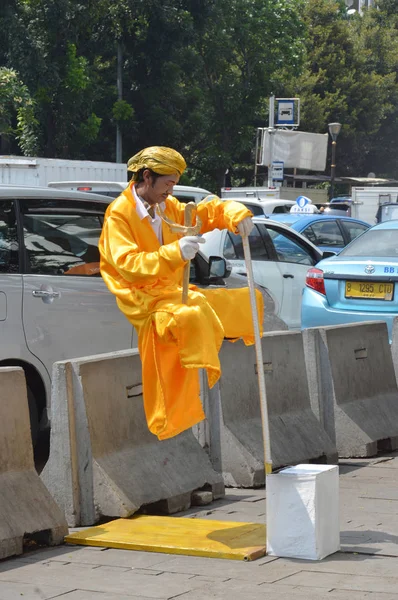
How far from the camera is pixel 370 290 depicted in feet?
37.2

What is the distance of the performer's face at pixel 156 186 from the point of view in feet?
18.3

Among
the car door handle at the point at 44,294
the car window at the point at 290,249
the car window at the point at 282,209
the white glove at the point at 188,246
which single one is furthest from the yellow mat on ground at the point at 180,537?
the car window at the point at 282,209

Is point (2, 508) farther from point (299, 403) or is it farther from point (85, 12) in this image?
point (85, 12)

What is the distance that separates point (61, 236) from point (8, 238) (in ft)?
1.40

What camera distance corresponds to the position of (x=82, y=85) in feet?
122

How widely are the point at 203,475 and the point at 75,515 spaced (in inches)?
36.8

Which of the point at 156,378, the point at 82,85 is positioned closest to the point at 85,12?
the point at 82,85

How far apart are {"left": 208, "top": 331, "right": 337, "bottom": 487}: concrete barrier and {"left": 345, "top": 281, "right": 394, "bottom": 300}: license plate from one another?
3489 millimetres

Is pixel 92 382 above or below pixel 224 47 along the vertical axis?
below

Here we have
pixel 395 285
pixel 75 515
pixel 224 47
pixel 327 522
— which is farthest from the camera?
pixel 224 47

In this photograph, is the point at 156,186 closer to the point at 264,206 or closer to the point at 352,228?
the point at 352,228

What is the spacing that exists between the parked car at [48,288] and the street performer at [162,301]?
191cm

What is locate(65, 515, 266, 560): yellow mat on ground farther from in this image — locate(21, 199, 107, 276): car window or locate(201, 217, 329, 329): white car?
locate(201, 217, 329, 329): white car

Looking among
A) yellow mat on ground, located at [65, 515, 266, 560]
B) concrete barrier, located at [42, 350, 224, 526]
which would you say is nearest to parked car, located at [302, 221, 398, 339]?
concrete barrier, located at [42, 350, 224, 526]
